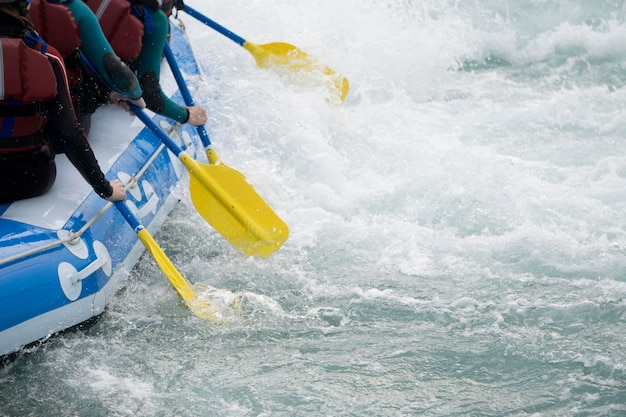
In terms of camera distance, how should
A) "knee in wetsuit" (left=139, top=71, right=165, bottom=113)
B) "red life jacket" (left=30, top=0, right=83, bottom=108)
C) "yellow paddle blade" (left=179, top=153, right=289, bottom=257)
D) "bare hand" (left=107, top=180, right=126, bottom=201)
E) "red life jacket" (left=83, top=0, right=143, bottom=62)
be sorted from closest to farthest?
"red life jacket" (left=30, top=0, right=83, bottom=108) → "bare hand" (left=107, top=180, right=126, bottom=201) → "red life jacket" (left=83, top=0, right=143, bottom=62) → "yellow paddle blade" (left=179, top=153, right=289, bottom=257) → "knee in wetsuit" (left=139, top=71, right=165, bottom=113)

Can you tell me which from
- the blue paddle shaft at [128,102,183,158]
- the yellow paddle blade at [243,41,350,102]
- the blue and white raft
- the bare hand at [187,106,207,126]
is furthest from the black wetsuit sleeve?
the yellow paddle blade at [243,41,350,102]

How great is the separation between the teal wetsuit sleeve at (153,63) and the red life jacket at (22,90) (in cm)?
104

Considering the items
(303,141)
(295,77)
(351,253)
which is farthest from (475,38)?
(351,253)

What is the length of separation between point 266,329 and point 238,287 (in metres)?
0.40

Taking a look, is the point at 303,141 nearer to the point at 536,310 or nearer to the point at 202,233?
the point at 202,233

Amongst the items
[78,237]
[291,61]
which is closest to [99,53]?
[78,237]

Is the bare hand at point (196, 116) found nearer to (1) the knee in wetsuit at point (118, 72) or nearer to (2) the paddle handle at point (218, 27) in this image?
(1) the knee in wetsuit at point (118, 72)

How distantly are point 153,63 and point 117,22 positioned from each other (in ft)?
1.14

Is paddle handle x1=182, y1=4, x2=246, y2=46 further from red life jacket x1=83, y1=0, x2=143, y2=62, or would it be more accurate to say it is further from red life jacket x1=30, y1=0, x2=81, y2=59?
red life jacket x1=30, y1=0, x2=81, y2=59

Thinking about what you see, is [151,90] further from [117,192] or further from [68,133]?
[68,133]

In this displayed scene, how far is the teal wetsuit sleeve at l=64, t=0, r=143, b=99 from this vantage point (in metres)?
3.57

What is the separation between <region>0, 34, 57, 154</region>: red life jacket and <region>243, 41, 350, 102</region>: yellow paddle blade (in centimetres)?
293

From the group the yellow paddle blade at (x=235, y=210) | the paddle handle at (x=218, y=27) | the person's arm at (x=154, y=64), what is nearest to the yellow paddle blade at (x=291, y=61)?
the paddle handle at (x=218, y=27)

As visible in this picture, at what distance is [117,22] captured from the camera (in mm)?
3980
